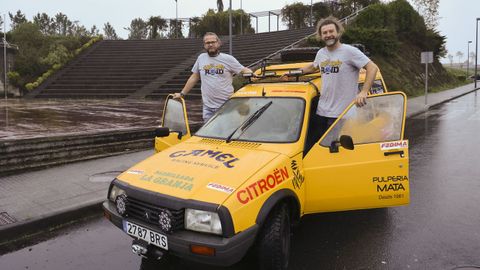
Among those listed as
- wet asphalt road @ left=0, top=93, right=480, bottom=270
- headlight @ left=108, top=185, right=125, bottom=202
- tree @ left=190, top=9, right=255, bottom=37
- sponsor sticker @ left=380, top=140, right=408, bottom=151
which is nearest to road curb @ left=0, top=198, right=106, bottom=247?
wet asphalt road @ left=0, top=93, right=480, bottom=270

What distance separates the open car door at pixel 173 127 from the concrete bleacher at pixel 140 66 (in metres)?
16.6

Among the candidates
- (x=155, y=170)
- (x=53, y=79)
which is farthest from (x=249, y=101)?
(x=53, y=79)

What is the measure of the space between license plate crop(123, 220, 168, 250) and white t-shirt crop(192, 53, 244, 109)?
265cm

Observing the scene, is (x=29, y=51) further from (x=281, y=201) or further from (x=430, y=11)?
(x=430, y=11)

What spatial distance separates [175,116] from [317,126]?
2.03m

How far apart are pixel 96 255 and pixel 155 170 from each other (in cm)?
118

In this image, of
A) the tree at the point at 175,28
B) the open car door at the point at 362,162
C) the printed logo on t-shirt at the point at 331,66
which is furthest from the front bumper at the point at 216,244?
the tree at the point at 175,28

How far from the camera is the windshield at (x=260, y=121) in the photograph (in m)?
4.16

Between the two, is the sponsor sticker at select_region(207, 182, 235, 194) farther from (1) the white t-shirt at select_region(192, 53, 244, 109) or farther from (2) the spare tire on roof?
(2) the spare tire on roof

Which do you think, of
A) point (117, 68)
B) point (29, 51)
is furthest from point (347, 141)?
point (29, 51)

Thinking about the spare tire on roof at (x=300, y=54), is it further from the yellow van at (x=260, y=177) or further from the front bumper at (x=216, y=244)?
the front bumper at (x=216, y=244)

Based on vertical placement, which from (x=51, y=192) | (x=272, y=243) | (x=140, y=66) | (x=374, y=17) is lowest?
(x=51, y=192)

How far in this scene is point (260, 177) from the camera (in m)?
3.37

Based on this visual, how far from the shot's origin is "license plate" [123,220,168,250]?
3.20 metres
